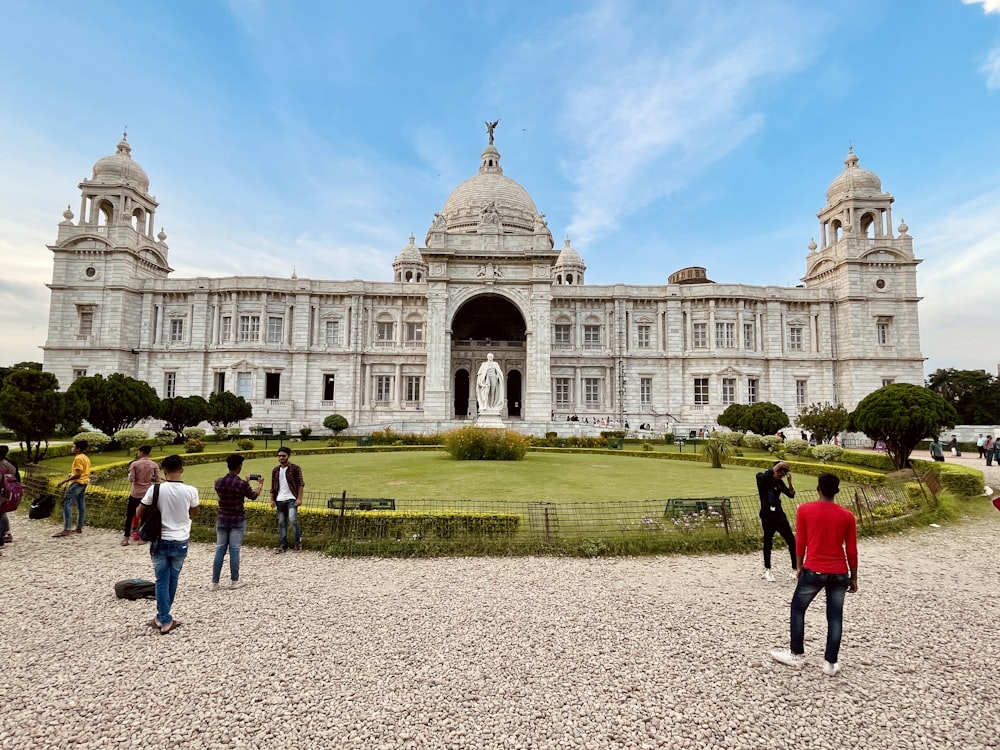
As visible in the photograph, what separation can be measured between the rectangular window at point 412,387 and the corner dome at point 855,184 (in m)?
38.5

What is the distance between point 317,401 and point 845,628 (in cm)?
4097

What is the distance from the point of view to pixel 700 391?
43250 millimetres

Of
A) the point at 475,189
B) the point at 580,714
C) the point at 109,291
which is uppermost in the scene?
the point at 475,189

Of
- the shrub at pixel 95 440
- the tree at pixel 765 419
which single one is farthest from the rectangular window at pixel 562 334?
the shrub at pixel 95 440

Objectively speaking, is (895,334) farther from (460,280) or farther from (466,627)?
(466,627)

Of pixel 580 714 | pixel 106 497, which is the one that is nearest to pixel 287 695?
pixel 580 714

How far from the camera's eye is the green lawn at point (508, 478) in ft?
41.8

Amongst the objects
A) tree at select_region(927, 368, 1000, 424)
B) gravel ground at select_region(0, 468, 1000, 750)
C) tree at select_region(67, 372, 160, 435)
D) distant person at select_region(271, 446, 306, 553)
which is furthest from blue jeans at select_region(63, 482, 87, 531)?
tree at select_region(927, 368, 1000, 424)

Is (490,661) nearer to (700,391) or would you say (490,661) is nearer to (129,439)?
(129,439)

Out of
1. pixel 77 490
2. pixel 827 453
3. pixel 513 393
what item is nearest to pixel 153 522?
pixel 77 490

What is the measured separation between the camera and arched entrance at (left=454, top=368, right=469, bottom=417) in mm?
45031

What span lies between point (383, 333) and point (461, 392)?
8.48 metres

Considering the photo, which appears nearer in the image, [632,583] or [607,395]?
[632,583]

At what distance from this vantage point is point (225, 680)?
466 centimetres
